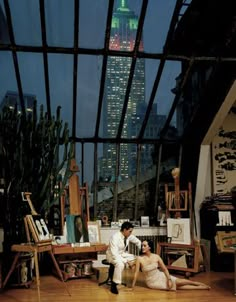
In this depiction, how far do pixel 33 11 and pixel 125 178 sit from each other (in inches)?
139

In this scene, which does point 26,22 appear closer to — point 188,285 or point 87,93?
point 87,93

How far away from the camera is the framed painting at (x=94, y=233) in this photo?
6.96 meters

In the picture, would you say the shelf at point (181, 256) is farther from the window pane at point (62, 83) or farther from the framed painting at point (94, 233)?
the window pane at point (62, 83)

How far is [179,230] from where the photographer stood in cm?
722

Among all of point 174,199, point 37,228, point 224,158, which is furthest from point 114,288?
point 224,158

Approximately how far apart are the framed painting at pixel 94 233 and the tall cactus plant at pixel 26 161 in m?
0.91

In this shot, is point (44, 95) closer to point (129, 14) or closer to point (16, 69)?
point (16, 69)

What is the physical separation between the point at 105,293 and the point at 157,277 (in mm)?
767

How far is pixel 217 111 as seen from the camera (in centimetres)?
689

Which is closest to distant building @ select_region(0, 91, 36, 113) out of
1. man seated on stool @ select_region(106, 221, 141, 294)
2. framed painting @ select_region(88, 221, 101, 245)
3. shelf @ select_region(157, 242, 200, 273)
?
framed painting @ select_region(88, 221, 101, 245)

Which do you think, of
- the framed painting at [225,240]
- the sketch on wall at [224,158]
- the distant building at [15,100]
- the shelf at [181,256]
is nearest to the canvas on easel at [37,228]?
the distant building at [15,100]

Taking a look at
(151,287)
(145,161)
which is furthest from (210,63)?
(151,287)

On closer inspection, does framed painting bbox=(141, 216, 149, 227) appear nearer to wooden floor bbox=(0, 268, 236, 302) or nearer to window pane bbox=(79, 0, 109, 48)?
wooden floor bbox=(0, 268, 236, 302)

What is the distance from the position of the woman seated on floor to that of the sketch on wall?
2.54 meters
